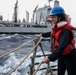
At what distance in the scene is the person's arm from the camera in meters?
2.66

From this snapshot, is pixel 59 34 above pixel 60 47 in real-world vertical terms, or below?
above

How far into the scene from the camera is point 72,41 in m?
2.86

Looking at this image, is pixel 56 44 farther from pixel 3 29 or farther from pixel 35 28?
pixel 35 28

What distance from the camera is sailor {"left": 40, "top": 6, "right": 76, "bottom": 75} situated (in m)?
2.68

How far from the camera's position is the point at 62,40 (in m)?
2.69

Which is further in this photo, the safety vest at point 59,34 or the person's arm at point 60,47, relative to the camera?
the safety vest at point 59,34

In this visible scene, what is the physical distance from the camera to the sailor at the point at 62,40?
2684 millimetres

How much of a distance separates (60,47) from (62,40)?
0.29ft

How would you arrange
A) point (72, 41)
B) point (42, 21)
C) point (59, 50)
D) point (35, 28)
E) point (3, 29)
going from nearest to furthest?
point (59, 50)
point (72, 41)
point (3, 29)
point (35, 28)
point (42, 21)

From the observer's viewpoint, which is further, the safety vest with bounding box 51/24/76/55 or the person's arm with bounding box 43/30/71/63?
the safety vest with bounding box 51/24/76/55

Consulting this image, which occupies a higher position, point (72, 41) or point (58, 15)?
point (58, 15)

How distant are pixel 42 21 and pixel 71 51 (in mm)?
60577

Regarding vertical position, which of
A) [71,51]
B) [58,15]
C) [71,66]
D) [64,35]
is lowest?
[71,66]

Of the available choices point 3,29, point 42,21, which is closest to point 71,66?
point 3,29
